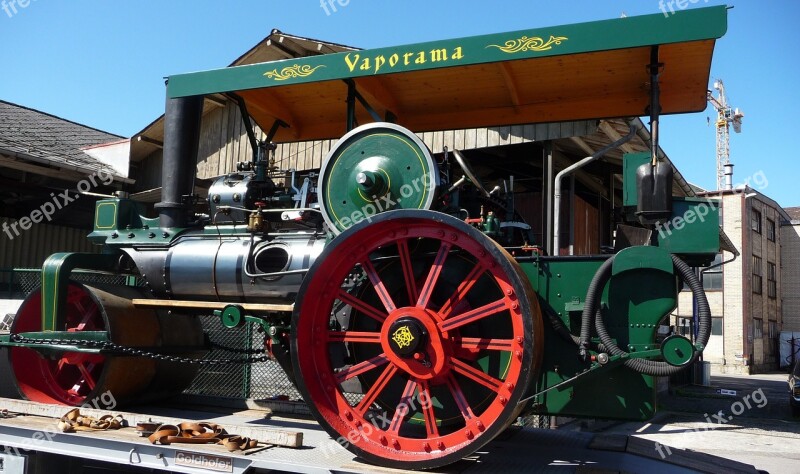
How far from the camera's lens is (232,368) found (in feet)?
30.0

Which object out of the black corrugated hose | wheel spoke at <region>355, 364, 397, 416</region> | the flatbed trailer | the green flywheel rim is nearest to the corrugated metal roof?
the flatbed trailer

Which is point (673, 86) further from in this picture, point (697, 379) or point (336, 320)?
point (697, 379)

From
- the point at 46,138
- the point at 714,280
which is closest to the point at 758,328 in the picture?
the point at 714,280

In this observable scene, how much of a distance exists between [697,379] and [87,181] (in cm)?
1536

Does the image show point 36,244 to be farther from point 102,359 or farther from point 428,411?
point 428,411

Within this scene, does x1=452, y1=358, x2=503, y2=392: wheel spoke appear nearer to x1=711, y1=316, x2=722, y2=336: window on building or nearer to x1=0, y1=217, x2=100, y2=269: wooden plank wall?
x1=0, y1=217, x2=100, y2=269: wooden plank wall

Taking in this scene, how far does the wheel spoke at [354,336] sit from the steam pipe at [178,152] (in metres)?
2.01

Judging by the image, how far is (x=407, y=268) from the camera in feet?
14.4

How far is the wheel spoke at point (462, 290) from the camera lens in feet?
13.8

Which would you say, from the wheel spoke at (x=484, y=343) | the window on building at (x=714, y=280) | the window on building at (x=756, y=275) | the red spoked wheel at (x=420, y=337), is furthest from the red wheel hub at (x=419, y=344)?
the window on building at (x=756, y=275)

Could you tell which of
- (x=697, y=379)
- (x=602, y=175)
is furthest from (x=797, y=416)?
(x=602, y=175)

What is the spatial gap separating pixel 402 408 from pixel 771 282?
36.2m

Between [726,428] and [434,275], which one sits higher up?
[434,275]

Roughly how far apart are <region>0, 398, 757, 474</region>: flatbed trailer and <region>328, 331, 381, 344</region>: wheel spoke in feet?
2.09
